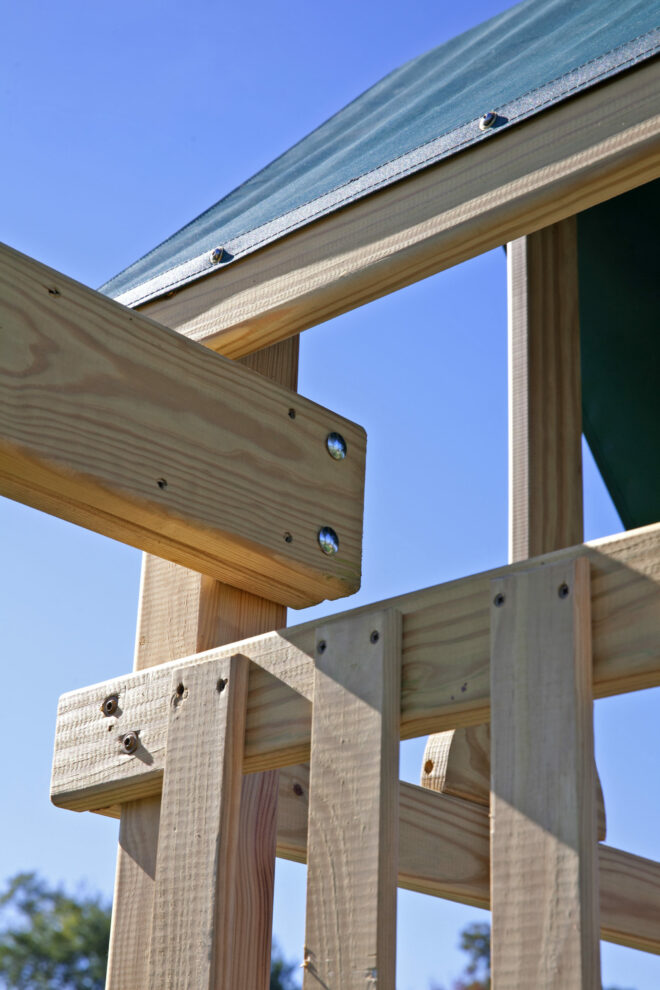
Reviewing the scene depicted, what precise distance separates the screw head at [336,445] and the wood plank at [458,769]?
2.03 ft

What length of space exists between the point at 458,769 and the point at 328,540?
64cm

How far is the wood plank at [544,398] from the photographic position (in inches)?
81.7

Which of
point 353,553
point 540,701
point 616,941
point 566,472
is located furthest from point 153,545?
point 616,941

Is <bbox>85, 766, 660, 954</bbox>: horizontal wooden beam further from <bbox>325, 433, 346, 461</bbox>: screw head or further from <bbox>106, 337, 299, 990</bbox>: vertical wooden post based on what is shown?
<bbox>325, 433, 346, 461</bbox>: screw head

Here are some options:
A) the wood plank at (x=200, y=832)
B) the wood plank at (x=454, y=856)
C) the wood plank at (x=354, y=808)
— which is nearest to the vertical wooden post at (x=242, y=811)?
the wood plank at (x=200, y=832)

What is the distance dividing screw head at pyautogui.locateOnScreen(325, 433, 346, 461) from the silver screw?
0.45 metres

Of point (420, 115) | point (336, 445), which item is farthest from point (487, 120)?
point (336, 445)

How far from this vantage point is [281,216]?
173 cm

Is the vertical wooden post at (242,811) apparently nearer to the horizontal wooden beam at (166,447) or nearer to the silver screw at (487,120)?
the horizontal wooden beam at (166,447)

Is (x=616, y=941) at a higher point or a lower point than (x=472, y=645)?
lower

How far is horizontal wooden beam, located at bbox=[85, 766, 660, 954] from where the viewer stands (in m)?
1.98

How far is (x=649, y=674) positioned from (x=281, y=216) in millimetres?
867

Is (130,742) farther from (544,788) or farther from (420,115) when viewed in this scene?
(420,115)

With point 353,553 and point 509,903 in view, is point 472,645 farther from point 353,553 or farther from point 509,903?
point 353,553
